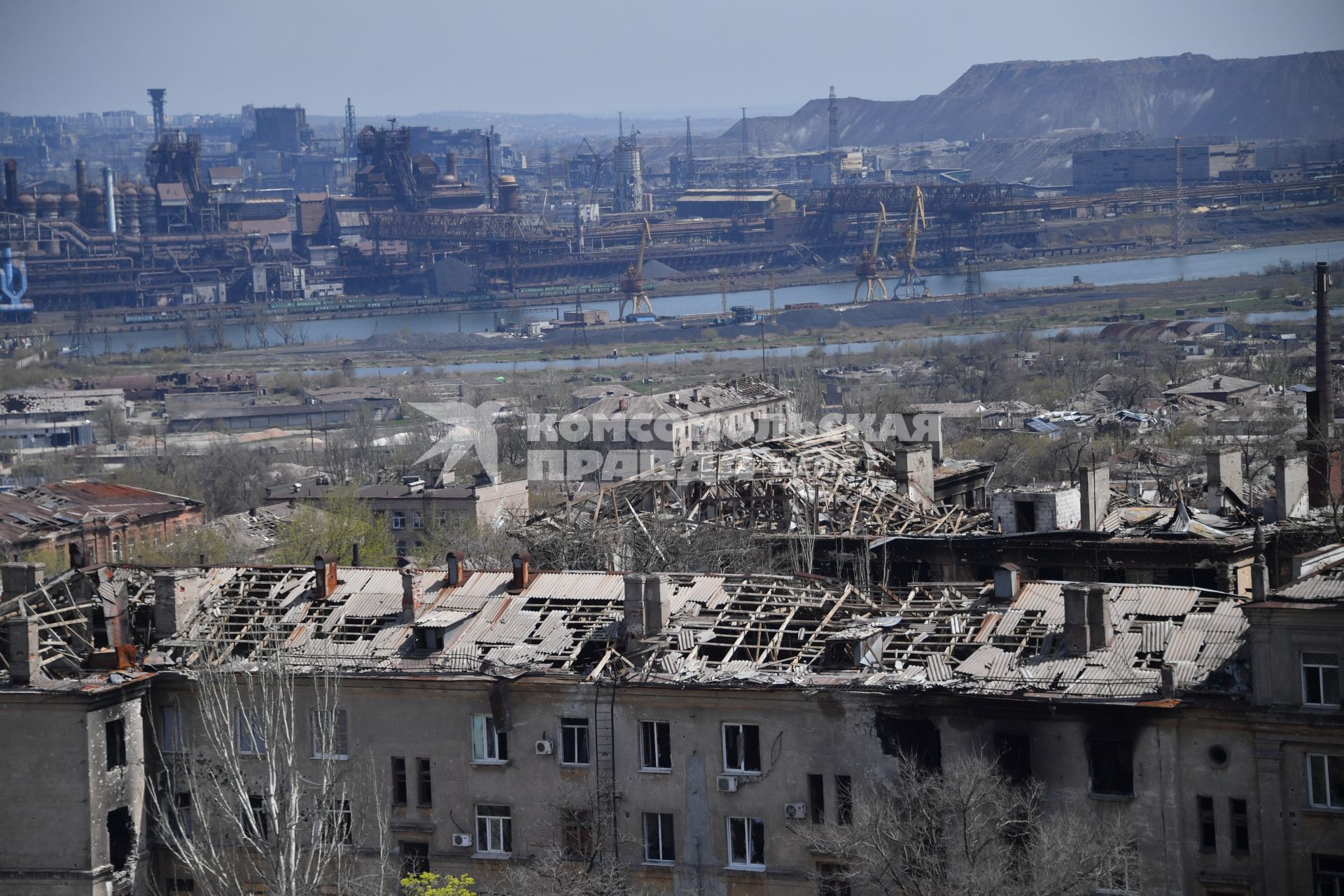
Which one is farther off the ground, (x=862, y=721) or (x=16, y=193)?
(x=16, y=193)

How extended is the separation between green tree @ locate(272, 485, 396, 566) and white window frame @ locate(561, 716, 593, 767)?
18.2 m

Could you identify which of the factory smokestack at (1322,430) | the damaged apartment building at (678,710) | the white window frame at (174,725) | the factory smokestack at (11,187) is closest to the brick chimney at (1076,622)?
the damaged apartment building at (678,710)

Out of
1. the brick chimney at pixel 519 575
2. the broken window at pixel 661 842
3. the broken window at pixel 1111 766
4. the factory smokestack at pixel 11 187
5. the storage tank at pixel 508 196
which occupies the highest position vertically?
the factory smokestack at pixel 11 187

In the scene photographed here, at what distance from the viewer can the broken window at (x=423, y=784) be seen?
56.9 feet

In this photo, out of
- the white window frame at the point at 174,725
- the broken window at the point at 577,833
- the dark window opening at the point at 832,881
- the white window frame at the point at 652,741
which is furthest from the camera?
the white window frame at the point at 174,725

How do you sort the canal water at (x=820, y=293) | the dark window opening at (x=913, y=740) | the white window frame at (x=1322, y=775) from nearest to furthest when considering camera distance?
the white window frame at (x=1322, y=775) < the dark window opening at (x=913, y=740) < the canal water at (x=820, y=293)

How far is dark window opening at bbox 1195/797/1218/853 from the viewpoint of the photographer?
15055 mm

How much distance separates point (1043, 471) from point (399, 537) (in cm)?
1284

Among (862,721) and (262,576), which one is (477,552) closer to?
(262,576)

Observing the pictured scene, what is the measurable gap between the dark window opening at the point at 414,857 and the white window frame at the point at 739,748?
8.20 feet

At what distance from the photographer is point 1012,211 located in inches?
6870

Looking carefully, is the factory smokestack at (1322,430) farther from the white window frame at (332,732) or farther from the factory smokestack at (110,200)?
the factory smokestack at (110,200)

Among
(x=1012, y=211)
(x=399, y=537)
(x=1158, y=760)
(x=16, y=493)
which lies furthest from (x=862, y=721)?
(x=1012, y=211)

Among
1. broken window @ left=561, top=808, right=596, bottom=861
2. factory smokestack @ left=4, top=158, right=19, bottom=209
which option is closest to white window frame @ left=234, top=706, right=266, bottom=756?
broken window @ left=561, top=808, right=596, bottom=861
